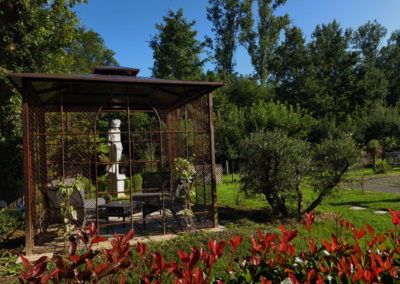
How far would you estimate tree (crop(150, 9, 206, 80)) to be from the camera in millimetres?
24203

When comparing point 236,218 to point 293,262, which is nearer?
point 293,262

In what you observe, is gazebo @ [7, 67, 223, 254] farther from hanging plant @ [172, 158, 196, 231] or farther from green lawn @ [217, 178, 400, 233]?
green lawn @ [217, 178, 400, 233]

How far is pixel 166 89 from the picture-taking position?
7.21 meters

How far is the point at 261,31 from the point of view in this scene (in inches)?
1141

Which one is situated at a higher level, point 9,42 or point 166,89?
point 9,42

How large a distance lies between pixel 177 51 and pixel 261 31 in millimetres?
9575

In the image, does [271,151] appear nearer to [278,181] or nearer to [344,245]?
[278,181]

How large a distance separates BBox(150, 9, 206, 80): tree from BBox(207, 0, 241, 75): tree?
438 cm

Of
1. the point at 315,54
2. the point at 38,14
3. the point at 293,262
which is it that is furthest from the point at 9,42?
the point at 315,54

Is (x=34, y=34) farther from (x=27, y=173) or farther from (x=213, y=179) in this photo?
(x=213, y=179)

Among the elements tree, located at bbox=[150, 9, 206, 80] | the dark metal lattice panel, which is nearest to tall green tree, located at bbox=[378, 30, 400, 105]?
tree, located at bbox=[150, 9, 206, 80]

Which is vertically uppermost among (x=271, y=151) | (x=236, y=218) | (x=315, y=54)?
(x=315, y=54)

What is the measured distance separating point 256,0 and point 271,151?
26591mm

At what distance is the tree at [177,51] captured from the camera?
24.2m
